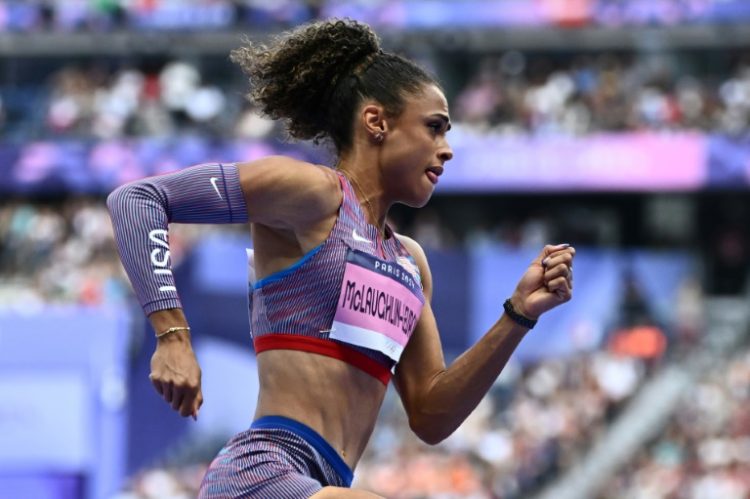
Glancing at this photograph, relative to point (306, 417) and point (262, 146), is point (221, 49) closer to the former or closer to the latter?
point (262, 146)

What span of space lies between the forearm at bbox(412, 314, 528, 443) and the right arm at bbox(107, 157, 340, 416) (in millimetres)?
692

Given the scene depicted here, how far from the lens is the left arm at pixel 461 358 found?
14.2 feet

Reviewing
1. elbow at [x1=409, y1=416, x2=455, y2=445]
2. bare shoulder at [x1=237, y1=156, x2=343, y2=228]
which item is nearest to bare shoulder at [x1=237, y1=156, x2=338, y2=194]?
bare shoulder at [x1=237, y1=156, x2=343, y2=228]

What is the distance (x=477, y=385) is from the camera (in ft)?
14.8

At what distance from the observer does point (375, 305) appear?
4.28m

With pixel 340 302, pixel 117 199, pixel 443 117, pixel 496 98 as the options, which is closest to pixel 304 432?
pixel 340 302

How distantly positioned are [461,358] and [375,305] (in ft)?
1.42

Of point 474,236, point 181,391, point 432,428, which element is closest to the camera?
point 181,391

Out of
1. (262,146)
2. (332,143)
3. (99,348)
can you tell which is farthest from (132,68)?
(332,143)

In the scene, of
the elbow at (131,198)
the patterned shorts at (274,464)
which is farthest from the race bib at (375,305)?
the elbow at (131,198)

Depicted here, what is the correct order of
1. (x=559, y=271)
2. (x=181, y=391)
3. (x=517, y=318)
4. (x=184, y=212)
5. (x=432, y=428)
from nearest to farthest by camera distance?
(x=181, y=391), (x=184, y=212), (x=559, y=271), (x=517, y=318), (x=432, y=428)

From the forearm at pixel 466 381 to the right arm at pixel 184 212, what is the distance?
69 centimetres

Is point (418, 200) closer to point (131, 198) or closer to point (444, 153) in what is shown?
point (444, 153)

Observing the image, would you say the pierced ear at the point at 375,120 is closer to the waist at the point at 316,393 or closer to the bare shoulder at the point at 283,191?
the bare shoulder at the point at 283,191
